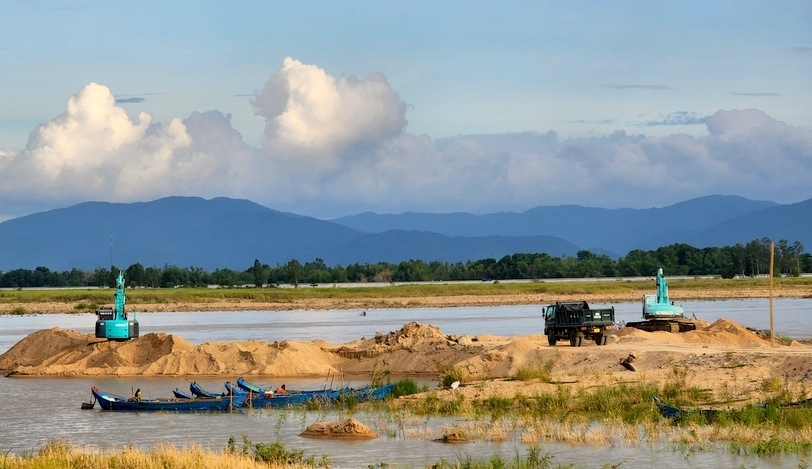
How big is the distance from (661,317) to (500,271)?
126 m

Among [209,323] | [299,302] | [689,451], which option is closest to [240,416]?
[689,451]

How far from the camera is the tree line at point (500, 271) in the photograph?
532 feet

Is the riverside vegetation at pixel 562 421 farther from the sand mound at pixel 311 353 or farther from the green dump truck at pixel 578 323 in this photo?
the green dump truck at pixel 578 323

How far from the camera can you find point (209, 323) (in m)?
78.2

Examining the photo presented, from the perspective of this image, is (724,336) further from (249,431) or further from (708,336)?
(249,431)

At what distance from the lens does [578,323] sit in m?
40.2

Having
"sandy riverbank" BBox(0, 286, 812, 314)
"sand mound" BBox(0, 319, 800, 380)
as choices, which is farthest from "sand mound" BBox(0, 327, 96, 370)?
"sandy riverbank" BBox(0, 286, 812, 314)

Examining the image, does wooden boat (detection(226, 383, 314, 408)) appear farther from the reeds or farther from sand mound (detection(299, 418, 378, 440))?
the reeds

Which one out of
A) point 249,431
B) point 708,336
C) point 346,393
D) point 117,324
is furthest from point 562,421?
point 117,324

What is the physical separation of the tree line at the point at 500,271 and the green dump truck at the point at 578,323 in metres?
114

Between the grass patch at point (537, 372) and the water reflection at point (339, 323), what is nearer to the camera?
the grass patch at point (537, 372)

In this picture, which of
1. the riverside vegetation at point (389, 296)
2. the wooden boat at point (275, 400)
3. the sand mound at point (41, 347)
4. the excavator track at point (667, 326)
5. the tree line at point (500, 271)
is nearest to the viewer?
the wooden boat at point (275, 400)

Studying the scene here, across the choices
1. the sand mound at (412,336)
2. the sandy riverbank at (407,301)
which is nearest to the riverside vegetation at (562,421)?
the sand mound at (412,336)

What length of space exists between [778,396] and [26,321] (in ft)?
228
